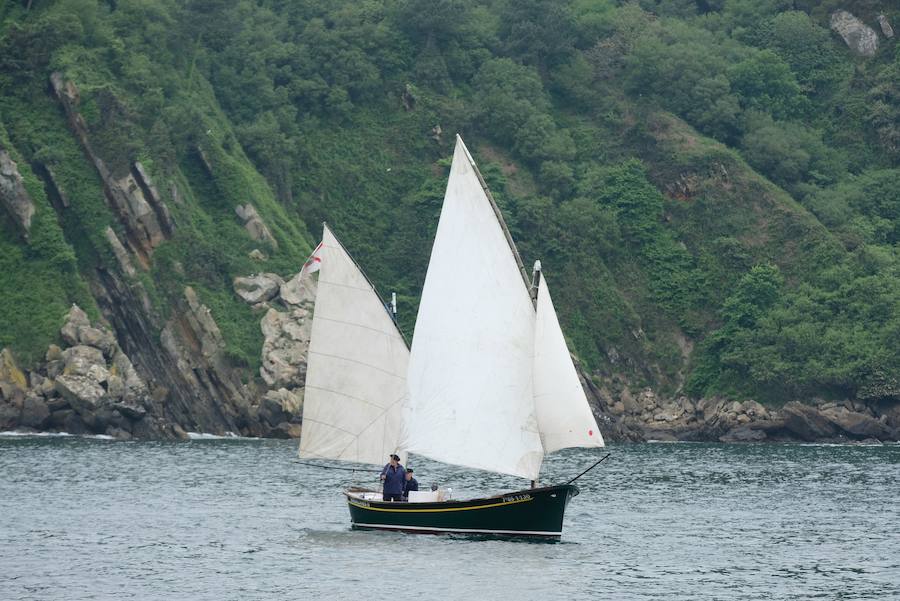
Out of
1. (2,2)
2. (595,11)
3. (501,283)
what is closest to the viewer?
(501,283)

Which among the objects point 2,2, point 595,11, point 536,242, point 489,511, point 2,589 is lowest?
point 2,589

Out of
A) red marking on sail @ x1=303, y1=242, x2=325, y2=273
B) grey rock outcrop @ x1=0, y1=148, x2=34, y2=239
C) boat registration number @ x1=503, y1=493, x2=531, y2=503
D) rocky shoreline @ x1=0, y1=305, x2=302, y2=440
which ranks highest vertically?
grey rock outcrop @ x1=0, y1=148, x2=34, y2=239

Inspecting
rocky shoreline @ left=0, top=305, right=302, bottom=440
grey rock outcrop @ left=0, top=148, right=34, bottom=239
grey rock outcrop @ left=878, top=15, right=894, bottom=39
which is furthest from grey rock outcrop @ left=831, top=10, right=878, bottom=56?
grey rock outcrop @ left=0, top=148, right=34, bottom=239

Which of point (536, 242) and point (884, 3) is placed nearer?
A: point (536, 242)

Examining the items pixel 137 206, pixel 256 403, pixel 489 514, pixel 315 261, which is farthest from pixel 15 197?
pixel 489 514

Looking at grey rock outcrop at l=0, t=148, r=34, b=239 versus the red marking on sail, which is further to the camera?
grey rock outcrop at l=0, t=148, r=34, b=239

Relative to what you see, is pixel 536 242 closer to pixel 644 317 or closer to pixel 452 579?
pixel 644 317

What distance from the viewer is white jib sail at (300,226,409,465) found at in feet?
193

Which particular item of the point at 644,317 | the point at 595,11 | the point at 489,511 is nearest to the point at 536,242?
the point at 644,317

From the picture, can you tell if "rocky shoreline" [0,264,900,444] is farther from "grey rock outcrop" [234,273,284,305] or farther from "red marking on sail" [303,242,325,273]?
"red marking on sail" [303,242,325,273]

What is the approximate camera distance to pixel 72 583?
49.7m

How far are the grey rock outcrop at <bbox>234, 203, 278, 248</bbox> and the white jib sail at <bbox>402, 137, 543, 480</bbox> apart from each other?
70189 mm

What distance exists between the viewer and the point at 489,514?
5650 cm

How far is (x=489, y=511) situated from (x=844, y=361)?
214 feet
